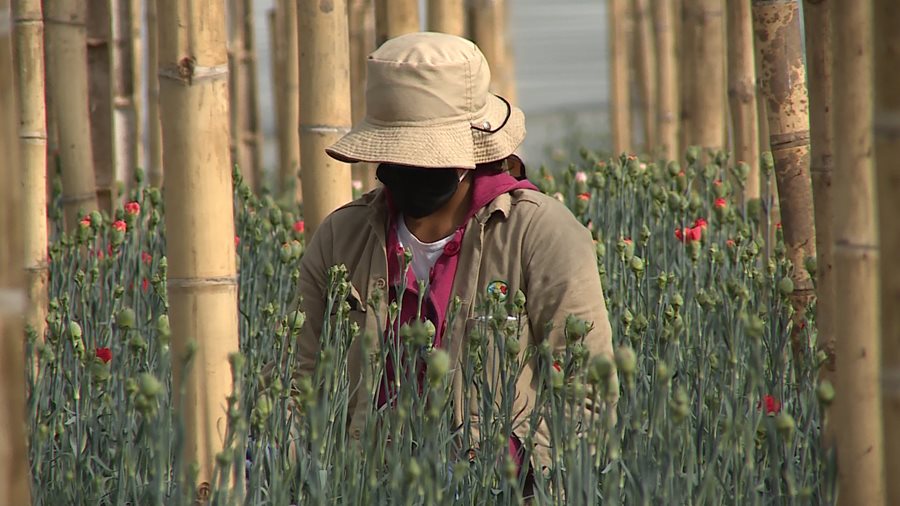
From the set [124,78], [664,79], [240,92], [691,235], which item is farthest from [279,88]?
[691,235]

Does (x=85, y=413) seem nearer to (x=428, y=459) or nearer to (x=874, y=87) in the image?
(x=428, y=459)

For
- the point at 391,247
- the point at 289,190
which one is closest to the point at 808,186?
the point at 391,247

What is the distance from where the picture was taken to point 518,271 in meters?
1.67

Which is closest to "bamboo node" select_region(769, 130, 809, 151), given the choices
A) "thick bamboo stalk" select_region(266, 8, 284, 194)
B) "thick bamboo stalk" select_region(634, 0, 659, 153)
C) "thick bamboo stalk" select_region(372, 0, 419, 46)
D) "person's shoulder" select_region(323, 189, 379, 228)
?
"person's shoulder" select_region(323, 189, 379, 228)

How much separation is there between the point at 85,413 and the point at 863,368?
1008 millimetres

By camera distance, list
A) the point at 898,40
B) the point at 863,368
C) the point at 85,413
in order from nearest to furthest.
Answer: the point at 898,40
the point at 863,368
the point at 85,413

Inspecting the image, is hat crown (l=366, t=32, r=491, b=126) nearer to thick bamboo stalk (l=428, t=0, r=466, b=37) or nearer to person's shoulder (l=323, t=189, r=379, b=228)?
person's shoulder (l=323, t=189, r=379, b=228)

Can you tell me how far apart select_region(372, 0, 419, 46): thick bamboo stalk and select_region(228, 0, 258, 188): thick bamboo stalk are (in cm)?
237

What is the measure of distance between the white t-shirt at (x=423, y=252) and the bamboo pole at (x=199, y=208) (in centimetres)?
43

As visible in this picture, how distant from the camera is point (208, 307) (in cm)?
132

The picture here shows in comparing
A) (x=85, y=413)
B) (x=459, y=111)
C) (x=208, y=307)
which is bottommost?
(x=85, y=413)

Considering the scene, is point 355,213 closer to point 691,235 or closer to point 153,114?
point 691,235

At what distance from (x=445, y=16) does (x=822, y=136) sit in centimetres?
131

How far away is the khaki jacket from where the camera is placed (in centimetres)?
163
